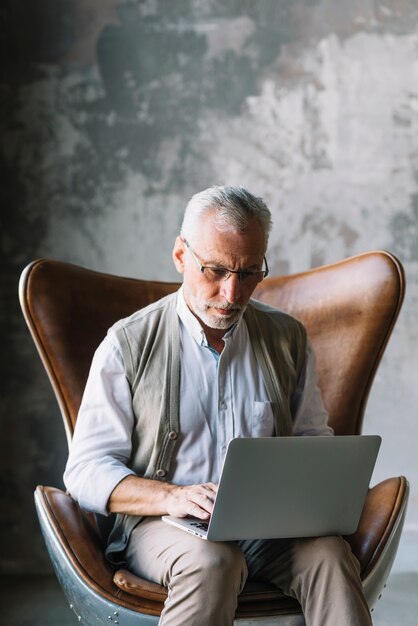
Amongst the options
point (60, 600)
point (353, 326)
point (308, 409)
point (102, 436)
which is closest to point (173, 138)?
point (353, 326)

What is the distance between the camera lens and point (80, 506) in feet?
6.73

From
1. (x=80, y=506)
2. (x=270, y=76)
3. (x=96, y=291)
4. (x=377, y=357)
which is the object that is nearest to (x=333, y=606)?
(x=80, y=506)

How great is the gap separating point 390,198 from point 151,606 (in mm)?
1942

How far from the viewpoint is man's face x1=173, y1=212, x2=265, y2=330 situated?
204cm

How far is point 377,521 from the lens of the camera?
203cm

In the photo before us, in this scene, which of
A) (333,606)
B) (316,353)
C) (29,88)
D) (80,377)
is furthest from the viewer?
(29,88)

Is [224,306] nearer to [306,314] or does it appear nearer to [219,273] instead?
[219,273]

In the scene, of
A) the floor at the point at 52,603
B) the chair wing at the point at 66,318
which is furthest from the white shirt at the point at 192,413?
the floor at the point at 52,603

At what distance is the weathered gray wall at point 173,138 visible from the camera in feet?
10.4

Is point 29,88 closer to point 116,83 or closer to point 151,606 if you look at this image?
point 116,83

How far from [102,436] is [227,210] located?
0.59 m

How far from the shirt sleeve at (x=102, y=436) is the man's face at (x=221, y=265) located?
0.23 metres

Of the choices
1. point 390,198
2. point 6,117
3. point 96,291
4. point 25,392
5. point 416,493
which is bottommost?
point 416,493

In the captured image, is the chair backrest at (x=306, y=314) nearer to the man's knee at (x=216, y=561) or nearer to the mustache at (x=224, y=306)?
the mustache at (x=224, y=306)
